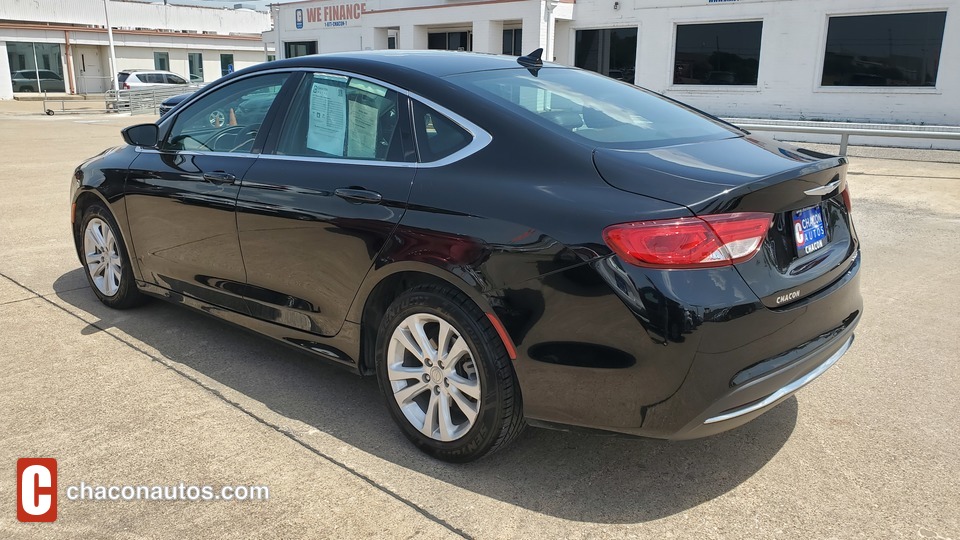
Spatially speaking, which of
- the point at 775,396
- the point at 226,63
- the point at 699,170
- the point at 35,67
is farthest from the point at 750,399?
the point at 226,63

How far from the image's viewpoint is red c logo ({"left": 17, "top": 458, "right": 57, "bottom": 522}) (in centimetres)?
279

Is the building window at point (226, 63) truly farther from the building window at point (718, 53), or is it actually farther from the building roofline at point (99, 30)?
the building window at point (718, 53)

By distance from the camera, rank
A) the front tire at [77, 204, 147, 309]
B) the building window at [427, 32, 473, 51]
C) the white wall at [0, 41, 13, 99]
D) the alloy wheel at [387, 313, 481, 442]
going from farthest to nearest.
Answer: the white wall at [0, 41, 13, 99] → the building window at [427, 32, 473, 51] → the front tire at [77, 204, 147, 309] → the alloy wheel at [387, 313, 481, 442]

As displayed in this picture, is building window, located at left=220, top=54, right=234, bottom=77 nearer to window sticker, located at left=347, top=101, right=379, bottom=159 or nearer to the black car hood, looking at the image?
window sticker, located at left=347, top=101, right=379, bottom=159

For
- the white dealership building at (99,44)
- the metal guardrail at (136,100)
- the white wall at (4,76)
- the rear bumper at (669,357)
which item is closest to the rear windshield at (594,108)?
the rear bumper at (669,357)

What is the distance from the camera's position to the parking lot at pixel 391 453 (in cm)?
273

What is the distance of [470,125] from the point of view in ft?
10.0

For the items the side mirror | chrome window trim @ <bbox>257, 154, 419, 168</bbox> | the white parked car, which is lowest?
chrome window trim @ <bbox>257, 154, 419, 168</bbox>

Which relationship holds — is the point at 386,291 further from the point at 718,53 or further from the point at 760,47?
the point at 718,53

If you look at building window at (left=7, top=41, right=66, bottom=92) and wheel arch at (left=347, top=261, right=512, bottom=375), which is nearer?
wheel arch at (left=347, top=261, right=512, bottom=375)

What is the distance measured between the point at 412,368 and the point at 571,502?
85 centimetres

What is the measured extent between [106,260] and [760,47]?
1885cm

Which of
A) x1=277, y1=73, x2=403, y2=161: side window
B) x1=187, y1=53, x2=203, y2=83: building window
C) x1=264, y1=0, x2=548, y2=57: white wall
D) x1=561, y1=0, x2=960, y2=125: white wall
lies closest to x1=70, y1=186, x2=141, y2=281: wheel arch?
x1=277, y1=73, x2=403, y2=161: side window

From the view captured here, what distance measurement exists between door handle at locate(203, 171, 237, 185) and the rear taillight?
220cm
